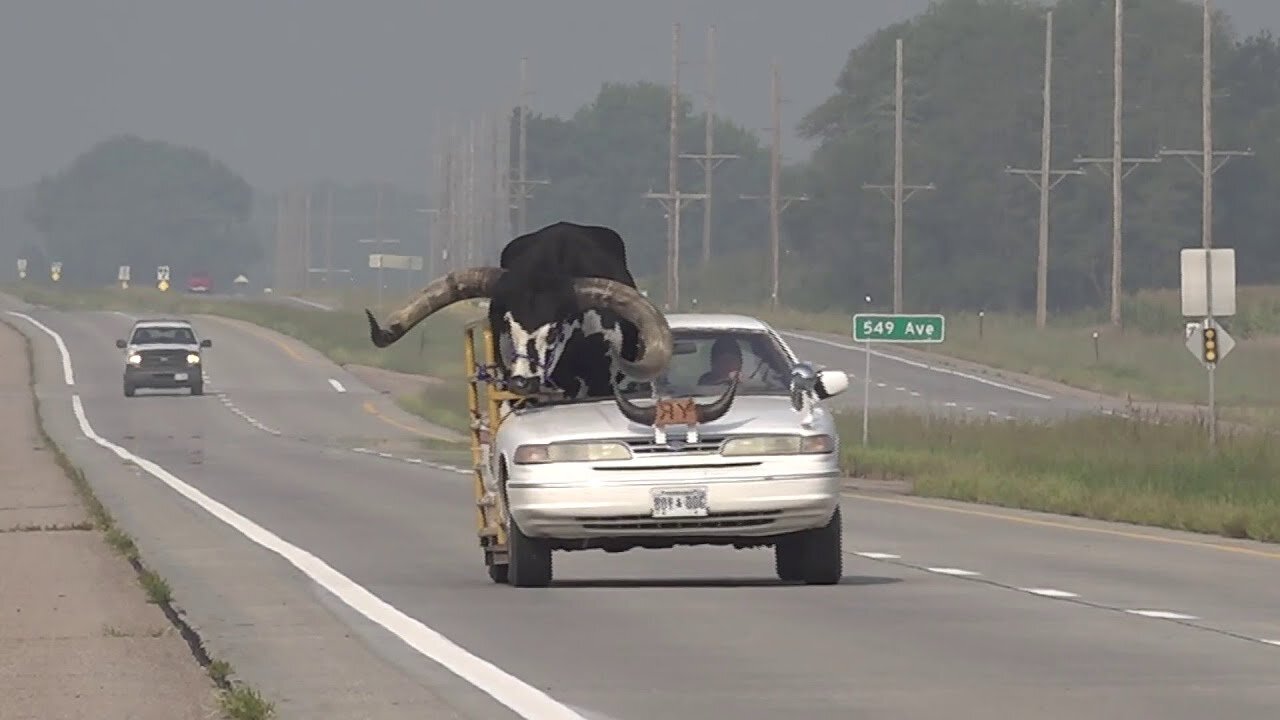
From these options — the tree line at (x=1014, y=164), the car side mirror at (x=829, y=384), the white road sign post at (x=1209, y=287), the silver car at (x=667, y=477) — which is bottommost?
the silver car at (x=667, y=477)

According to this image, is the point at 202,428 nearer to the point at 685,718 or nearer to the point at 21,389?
the point at 21,389

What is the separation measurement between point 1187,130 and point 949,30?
29074 millimetres

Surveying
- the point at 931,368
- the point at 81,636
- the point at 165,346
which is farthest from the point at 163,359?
the point at 81,636

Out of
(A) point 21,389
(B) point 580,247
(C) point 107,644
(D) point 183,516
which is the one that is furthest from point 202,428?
(C) point 107,644

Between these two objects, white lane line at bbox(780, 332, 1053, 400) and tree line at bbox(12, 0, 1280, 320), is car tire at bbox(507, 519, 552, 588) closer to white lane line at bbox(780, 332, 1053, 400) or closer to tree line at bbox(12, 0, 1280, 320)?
white lane line at bbox(780, 332, 1053, 400)

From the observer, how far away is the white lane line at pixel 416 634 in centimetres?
1347

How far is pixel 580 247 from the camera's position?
67.5 ft

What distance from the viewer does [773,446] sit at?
19.6 metres

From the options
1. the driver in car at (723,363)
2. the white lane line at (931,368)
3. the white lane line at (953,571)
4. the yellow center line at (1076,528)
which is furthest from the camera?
the white lane line at (931,368)

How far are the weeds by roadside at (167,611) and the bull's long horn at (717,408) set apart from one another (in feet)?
11.1

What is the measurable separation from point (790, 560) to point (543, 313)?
2.32 metres

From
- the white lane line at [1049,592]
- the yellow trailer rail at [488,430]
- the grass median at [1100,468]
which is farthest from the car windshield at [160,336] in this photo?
the white lane line at [1049,592]

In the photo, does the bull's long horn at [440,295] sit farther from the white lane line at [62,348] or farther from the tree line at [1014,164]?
the tree line at [1014,164]

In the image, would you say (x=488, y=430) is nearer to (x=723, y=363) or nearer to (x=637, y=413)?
(x=723, y=363)
